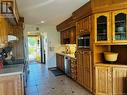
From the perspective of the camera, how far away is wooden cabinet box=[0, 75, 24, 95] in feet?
10.3

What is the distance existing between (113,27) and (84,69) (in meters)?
1.59

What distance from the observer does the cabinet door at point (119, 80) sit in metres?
3.62

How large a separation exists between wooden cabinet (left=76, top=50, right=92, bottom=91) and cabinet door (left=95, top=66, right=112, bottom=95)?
276 mm

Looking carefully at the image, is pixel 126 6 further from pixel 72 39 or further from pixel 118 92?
pixel 72 39

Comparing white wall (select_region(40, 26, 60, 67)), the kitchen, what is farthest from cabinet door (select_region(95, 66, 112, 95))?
white wall (select_region(40, 26, 60, 67))

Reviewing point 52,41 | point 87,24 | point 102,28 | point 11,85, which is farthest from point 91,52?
point 52,41

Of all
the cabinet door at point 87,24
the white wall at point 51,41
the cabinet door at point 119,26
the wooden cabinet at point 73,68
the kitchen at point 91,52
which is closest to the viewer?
the kitchen at point 91,52

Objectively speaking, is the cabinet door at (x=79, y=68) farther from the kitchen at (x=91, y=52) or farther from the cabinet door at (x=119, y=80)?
the cabinet door at (x=119, y=80)

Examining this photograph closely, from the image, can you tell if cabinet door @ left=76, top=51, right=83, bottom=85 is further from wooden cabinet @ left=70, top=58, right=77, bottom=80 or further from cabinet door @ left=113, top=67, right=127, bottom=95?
cabinet door @ left=113, top=67, right=127, bottom=95

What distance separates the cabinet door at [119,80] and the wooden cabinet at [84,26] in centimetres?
135

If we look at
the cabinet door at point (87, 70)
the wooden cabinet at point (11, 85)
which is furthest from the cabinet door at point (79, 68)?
the wooden cabinet at point (11, 85)

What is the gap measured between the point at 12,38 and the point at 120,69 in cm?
415

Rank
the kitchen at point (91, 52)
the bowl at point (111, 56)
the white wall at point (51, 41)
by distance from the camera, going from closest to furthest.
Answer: the kitchen at point (91, 52) → the bowl at point (111, 56) → the white wall at point (51, 41)

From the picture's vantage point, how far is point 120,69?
3646 millimetres
